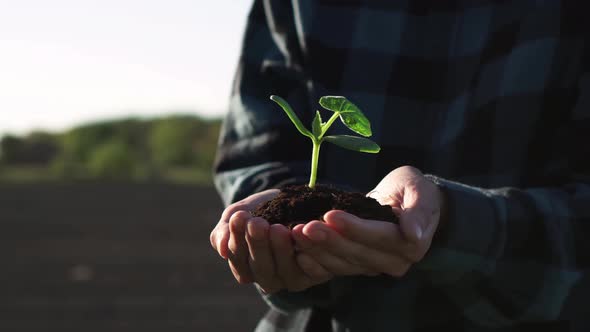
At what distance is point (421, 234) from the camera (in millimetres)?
1498

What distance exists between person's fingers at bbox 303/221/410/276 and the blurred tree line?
1197 centimetres

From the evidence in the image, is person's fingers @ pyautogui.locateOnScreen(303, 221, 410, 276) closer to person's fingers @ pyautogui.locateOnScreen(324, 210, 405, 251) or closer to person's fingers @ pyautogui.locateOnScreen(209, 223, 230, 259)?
person's fingers @ pyautogui.locateOnScreen(324, 210, 405, 251)

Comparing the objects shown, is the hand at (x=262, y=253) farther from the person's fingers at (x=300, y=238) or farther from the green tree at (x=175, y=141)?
the green tree at (x=175, y=141)

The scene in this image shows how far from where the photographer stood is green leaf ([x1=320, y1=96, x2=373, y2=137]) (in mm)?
1711

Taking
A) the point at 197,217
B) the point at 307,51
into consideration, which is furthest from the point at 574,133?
the point at 197,217

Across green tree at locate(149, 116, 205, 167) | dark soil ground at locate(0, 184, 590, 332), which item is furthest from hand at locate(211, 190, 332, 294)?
green tree at locate(149, 116, 205, 167)

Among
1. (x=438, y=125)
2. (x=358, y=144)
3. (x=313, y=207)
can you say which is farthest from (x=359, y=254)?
(x=438, y=125)

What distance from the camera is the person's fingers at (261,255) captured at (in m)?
1.47

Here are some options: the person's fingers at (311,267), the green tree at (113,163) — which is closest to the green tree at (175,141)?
the green tree at (113,163)

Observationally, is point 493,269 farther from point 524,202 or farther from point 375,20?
point 375,20

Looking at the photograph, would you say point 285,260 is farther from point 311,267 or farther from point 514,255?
point 514,255

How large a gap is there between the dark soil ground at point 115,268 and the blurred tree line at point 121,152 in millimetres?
2336

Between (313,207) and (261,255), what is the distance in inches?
7.2

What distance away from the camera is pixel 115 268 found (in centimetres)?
736
